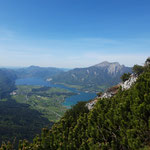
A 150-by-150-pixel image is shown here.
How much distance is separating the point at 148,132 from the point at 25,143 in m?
19.5

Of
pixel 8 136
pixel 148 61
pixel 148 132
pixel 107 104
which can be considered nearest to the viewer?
pixel 148 132

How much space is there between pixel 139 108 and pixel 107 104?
9735 millimetres

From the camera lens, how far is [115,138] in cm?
1994

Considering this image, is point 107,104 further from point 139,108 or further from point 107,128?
point 139,108

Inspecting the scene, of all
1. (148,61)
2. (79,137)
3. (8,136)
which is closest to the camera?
(79,137)

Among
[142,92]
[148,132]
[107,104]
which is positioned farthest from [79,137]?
[142,92]

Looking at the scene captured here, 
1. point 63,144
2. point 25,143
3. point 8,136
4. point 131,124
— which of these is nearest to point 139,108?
point 131,124

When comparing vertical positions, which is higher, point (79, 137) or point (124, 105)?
point (124, 105)

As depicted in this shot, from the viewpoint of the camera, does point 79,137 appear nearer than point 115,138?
No

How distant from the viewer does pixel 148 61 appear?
91.7 m

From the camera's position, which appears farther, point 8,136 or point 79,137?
point 8,136

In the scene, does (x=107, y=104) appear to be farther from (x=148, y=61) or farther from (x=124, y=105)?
(x=148, y=61)

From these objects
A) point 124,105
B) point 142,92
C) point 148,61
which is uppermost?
point 148,61

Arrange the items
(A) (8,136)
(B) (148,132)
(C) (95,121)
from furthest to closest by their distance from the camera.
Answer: (A) (8,136)
(C) (95,121)
(B) (148,132)
